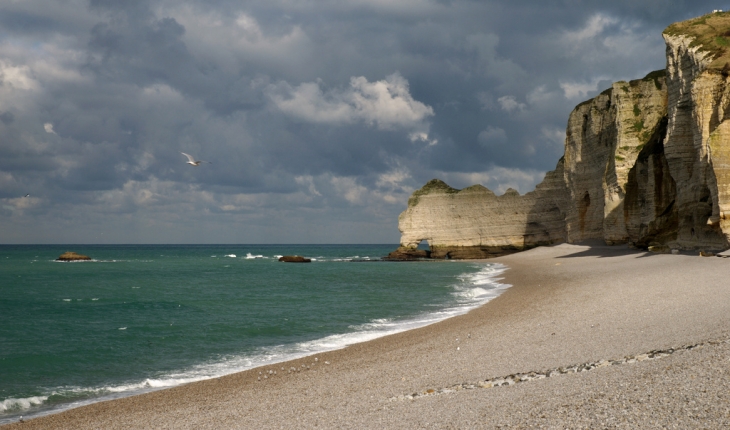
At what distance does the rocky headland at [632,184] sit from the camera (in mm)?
27641

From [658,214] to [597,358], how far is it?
104 feet

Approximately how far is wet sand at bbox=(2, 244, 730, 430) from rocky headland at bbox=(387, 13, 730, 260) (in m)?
16.0

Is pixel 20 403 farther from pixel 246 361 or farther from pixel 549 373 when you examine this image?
pixel 549 373

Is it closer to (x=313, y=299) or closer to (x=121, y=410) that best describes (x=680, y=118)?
(x=313, y=299)

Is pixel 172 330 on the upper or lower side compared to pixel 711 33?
lower

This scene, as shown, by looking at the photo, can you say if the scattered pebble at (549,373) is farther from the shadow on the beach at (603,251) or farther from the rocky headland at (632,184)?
the shadow on the beach at (603,251)

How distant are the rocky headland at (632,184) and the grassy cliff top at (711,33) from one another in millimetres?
54

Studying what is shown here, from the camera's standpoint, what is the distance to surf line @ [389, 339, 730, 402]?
7.52 m

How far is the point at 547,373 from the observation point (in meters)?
7.72

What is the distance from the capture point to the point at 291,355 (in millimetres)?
13008

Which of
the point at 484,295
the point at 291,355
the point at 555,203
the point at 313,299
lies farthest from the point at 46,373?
the point at 555,203

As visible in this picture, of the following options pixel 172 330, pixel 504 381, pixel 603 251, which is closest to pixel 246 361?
pixel 172 330

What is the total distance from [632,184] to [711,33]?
39.8 feet

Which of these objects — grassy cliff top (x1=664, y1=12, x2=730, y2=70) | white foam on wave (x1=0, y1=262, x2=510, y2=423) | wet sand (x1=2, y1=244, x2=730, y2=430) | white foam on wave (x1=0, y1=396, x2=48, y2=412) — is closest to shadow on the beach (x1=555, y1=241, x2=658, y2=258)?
grassy cliff top (x1=664, y1=12, x2=730, y2=70)
